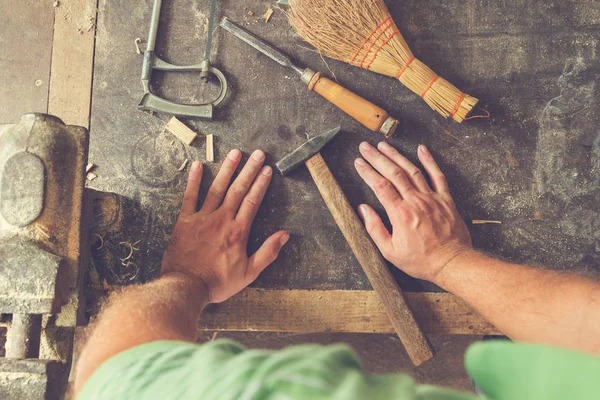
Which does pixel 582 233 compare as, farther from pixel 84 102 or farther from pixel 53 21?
pixel 53 21

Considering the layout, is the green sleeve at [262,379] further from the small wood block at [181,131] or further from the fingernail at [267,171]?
the small wood block at [181,131]

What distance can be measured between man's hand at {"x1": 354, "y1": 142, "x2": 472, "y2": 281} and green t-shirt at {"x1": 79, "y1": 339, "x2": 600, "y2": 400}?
0.92 meters

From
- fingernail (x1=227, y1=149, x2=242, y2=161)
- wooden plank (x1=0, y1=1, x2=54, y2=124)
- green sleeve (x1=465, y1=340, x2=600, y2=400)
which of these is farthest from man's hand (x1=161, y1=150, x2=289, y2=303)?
green sleeve (x1=465, y1=340, x2=600, y2=400)

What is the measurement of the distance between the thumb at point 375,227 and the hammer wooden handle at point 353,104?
305mm

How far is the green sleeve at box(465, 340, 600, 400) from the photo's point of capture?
1.88 feet

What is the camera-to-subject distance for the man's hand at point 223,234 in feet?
5.47

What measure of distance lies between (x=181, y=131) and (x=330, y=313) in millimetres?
943

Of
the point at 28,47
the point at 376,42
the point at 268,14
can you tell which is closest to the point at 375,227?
the point at 376,42

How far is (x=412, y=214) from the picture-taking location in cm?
167

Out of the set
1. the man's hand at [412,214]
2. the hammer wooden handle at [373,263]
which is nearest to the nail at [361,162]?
the man's hand at [412,214]

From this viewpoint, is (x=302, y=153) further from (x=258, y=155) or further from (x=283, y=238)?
(x=283, y=238)

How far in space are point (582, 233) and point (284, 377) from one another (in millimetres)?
1616

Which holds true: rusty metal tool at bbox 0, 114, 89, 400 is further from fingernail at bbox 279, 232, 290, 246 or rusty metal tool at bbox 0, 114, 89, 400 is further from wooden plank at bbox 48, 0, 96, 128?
fingernail at bbox 279, 232, 290, 246

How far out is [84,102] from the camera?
72.9 inches
